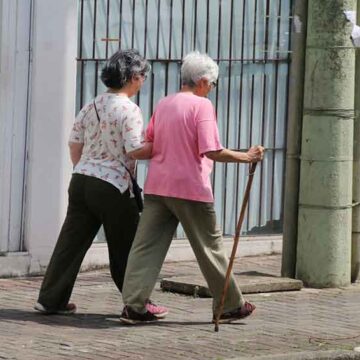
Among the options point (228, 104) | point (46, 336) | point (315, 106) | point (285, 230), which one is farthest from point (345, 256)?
point (46, 336)

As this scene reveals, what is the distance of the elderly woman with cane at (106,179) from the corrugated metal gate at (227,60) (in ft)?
6.79

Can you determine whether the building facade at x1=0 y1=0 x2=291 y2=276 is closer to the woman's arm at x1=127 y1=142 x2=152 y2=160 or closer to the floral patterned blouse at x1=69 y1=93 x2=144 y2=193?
the floral patterned blouse at x1=69 y1=93 x2=144 y2=193

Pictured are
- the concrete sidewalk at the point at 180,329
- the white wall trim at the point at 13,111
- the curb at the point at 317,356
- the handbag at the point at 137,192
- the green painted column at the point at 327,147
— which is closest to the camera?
the curb at the point at 317,356

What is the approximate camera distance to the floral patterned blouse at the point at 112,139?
Answer: 28.5 ft

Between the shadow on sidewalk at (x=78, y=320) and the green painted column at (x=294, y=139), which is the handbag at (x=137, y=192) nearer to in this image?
the shadow on sidewalk at (x=78, y=320)

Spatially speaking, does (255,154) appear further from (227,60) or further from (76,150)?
(227,60)

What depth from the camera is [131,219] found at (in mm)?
8867

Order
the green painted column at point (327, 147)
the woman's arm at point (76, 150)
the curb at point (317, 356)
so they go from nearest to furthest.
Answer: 1. the curb at point (317, 356)
2. the woman's arm at point (76, 150)
3. the green painted column at point (327, 147)

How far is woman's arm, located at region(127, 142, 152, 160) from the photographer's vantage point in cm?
864

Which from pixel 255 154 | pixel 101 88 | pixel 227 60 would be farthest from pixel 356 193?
pixel 255 154

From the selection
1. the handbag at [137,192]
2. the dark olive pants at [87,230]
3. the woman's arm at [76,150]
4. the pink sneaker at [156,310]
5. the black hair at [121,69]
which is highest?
the black hair at [121,69]

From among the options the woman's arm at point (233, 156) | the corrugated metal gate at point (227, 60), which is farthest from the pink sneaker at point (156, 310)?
the corrugated metal gate at point (227, 60)

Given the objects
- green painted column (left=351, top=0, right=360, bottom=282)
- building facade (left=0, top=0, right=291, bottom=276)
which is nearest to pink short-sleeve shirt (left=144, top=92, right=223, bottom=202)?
building facade (left=0, top=0, right=291, bottom=276)

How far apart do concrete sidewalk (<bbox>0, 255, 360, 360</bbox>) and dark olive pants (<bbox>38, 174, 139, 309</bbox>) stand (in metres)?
0.22
